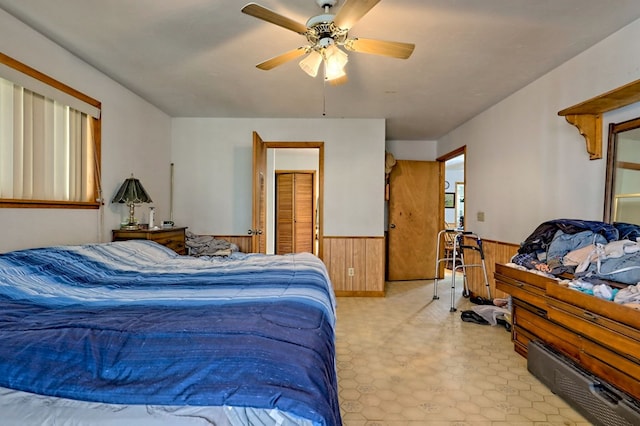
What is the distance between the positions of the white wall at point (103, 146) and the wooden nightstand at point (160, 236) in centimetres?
13

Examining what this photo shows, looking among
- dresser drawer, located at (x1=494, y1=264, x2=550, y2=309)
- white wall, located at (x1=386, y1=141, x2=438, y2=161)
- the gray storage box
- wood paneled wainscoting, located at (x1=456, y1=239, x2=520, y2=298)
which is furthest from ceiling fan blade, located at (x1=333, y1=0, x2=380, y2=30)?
white wall, located at (x1=386, y1=141, x2=438, y2=161)

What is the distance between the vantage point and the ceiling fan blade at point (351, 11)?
1.58m

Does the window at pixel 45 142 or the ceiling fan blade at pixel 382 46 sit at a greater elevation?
the ceiling fan blade at pixel 382 46

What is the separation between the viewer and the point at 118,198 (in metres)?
3.12

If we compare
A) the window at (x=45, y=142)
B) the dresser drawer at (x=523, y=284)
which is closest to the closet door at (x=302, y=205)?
the window at (x=45, y=142)

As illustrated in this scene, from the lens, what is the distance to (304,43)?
248 centimetres

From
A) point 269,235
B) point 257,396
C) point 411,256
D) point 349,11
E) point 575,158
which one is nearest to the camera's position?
point 257,396

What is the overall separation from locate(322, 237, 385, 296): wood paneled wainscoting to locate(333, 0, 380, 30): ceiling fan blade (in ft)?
9.89

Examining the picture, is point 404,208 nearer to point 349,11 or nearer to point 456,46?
point 456,46

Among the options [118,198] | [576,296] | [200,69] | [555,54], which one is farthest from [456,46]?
[118,198]

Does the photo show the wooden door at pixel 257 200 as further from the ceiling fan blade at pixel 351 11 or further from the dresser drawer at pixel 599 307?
the dresser drawer at pixel 599 307

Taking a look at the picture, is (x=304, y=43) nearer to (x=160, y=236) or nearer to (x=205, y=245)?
(x=160, y=236)

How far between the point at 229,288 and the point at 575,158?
2766 millimetres

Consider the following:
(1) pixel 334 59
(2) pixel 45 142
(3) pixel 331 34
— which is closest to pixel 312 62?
(1) pixel 334 59
